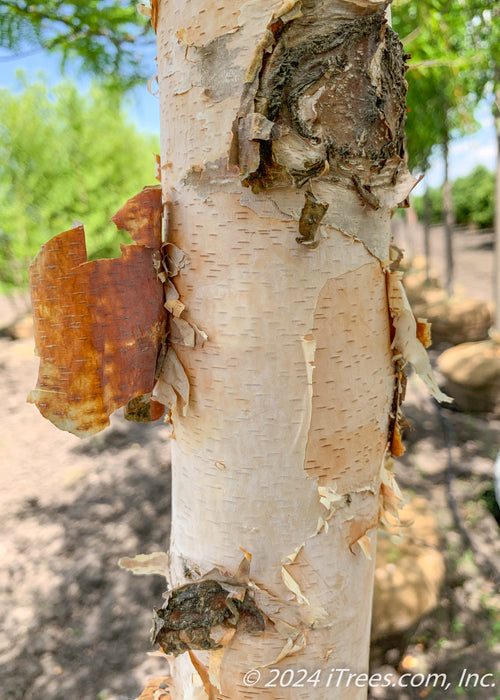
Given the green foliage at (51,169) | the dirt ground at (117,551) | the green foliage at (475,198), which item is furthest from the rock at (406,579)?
the green foliage at (475,198)

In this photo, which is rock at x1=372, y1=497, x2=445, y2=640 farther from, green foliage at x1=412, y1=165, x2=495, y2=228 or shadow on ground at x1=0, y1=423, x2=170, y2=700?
green foliage at x1=412, y1=165, x2=495, y2=228

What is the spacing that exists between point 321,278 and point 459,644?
8.65 ft

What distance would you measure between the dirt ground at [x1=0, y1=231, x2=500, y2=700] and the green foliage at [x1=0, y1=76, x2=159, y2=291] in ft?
17.4

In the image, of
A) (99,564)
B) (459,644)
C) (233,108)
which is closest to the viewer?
(233,108)

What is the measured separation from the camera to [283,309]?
1.87 ft

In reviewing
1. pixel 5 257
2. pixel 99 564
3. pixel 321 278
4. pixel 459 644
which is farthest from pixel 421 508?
pixel 5 257

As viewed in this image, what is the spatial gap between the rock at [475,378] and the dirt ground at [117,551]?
0.55 ft

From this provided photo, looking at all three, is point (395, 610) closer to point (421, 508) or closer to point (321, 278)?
point (421, 508)

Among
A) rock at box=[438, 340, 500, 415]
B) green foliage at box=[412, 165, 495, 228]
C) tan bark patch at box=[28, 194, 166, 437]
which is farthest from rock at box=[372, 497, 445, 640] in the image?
green foliage at box=[412, 165, 495, 228]

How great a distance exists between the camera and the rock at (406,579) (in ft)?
7.34

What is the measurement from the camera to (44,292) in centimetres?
55

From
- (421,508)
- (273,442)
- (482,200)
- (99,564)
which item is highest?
(482,200)

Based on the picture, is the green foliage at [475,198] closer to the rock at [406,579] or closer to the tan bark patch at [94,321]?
the rock at [406,579]

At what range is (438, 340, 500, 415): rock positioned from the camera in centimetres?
450
